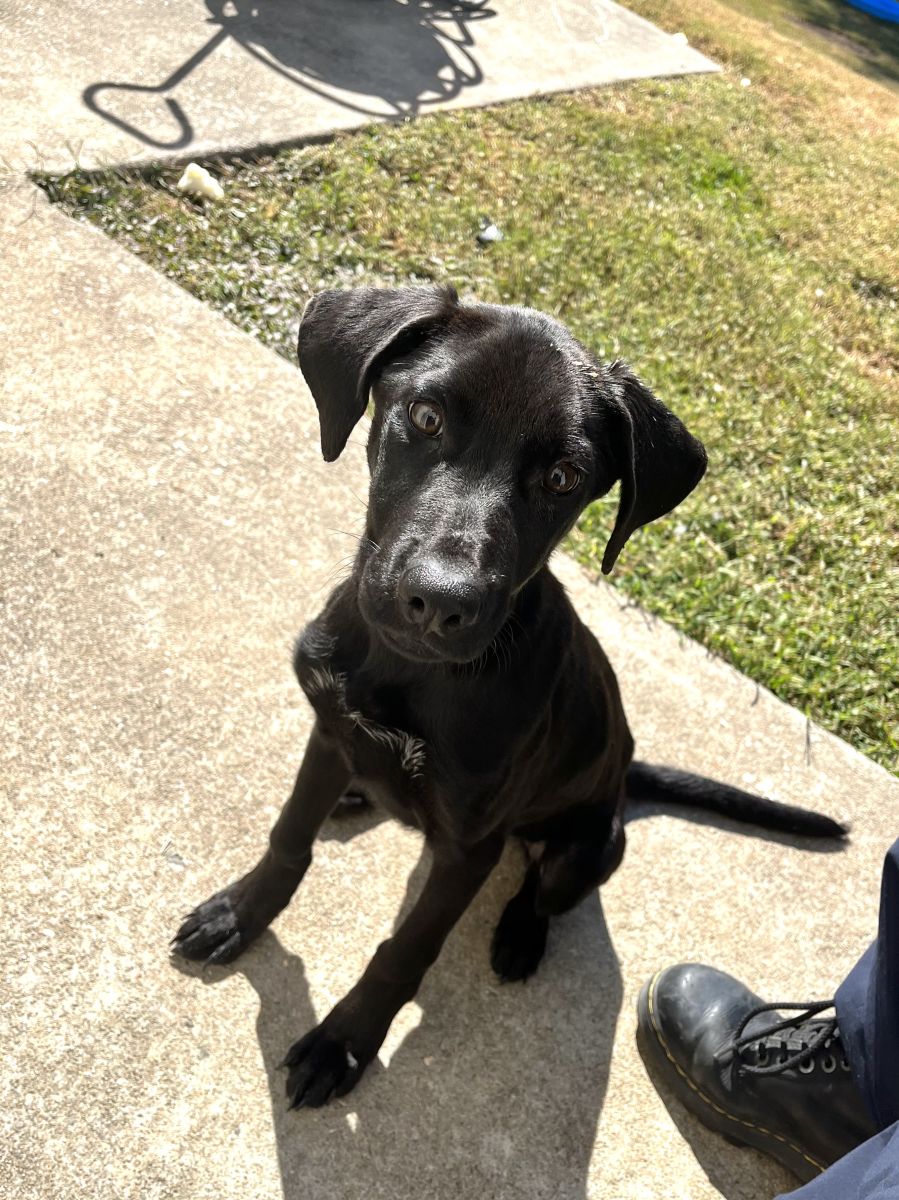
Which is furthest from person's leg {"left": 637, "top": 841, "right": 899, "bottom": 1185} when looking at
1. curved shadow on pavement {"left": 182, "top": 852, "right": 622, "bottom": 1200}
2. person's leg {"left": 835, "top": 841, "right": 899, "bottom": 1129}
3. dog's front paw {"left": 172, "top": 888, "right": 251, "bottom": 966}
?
dog's front paw {"left": 172, "top": 888, "right": 251, "bottom": 966}

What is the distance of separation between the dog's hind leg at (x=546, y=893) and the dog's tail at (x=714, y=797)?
35 cm

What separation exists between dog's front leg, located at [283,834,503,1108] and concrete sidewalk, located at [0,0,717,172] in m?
4.03

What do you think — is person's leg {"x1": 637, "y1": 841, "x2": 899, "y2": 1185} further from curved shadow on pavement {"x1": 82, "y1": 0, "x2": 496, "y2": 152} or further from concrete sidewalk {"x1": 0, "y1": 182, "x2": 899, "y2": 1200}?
curved shadow on pavement {"x1": 82, "y1": 0, "x2": 496, "y2": 152}

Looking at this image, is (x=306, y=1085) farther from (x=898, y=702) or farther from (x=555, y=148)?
(x=555, y=148)

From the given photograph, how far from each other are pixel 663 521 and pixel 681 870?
1.85 m

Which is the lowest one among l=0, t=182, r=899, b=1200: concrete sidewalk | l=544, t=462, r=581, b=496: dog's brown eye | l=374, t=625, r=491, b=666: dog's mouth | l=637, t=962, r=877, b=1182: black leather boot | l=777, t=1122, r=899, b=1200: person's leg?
l=0, t=182, r=899, b=1200: concrete sidewalk

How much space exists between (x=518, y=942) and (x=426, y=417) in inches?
57.1

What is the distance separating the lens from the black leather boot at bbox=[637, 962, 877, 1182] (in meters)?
2.47

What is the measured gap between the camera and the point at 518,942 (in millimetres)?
2812

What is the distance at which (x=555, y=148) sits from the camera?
276 inches

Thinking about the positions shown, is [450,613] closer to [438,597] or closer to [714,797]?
[438,597]

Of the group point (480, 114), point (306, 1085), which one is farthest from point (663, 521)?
point (480, 114)

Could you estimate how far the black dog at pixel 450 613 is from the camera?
2.10 m

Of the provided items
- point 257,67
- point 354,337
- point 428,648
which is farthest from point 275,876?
point 257,67
